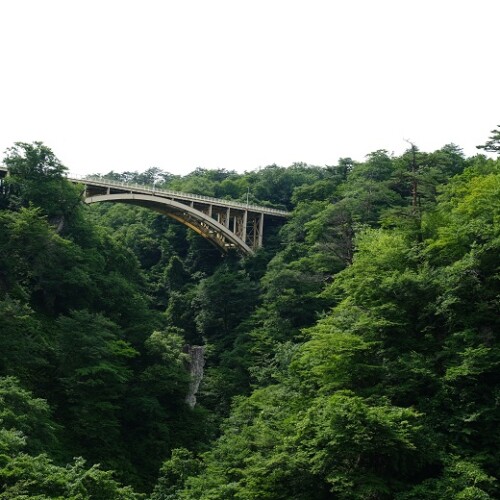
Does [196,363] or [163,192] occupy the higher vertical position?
[163,192]

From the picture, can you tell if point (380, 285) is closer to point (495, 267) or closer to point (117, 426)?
point (495, 267)

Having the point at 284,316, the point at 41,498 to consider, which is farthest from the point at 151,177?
the point at 41,498

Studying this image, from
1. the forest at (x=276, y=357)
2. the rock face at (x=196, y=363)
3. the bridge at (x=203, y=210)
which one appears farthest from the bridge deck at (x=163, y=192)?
the rock face at (x=196, y=363)

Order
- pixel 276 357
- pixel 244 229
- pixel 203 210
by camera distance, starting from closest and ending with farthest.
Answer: pixel 276 357 < pixel 203 210 < pixel 244 229

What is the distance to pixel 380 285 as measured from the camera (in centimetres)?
1934

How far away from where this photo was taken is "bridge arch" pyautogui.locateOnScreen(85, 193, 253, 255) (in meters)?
38.8

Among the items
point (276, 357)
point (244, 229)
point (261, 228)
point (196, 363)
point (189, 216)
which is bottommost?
point (196, 363)

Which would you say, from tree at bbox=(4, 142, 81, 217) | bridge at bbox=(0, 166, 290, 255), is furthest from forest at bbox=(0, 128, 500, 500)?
bridge at bbox=(0, 166, 290, 255)

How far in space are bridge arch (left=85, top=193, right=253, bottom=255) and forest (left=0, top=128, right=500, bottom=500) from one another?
103 inches

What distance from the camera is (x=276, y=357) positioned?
29031 mm

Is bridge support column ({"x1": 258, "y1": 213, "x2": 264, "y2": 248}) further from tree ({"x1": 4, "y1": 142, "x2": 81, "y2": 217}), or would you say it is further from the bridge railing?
tree ({"x1": 4, "y1": 142, "x2": 81, "y2": 217})

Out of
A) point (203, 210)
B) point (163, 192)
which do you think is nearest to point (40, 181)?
point (163, 192)

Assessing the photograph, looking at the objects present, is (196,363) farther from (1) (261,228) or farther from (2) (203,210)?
(1) (261,228)

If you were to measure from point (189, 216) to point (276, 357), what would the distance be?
16.5 metres
